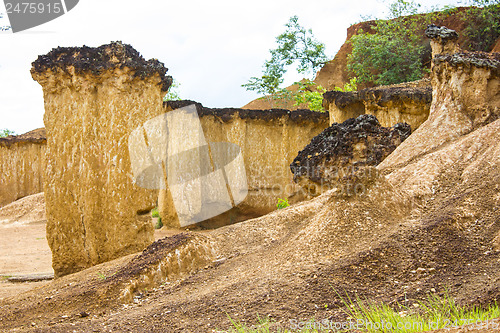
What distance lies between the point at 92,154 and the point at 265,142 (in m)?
6.81

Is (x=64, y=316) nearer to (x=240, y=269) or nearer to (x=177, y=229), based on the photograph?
(x=240, y=269)

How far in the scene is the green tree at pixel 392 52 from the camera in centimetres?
1994

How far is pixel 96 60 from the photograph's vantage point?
252 inches

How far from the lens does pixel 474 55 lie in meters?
5.94

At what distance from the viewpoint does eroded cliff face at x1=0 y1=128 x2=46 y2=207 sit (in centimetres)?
1719

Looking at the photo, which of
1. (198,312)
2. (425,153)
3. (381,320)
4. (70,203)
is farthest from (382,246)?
(70,203)

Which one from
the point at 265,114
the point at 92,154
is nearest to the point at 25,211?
the point at 265,114

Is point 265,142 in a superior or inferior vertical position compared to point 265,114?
inferior

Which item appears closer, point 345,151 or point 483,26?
point 345,151

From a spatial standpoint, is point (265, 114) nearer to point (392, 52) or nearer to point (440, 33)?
→ point (440, 33)

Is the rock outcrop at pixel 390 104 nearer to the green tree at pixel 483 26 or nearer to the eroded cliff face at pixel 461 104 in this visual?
the eroded cliff face at pixel 461 104

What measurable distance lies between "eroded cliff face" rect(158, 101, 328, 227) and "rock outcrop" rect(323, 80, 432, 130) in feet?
6.42

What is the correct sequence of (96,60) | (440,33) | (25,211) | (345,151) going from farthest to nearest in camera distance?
1. (25,211)
2. (440,33)
3. (345,151)
4. (96,60)

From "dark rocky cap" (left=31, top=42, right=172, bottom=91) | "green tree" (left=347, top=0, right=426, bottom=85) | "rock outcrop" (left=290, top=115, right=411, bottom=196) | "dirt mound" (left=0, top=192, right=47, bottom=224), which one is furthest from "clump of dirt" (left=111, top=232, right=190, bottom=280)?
"green tree" (left=347, top=0, right=426, bottom=85)
